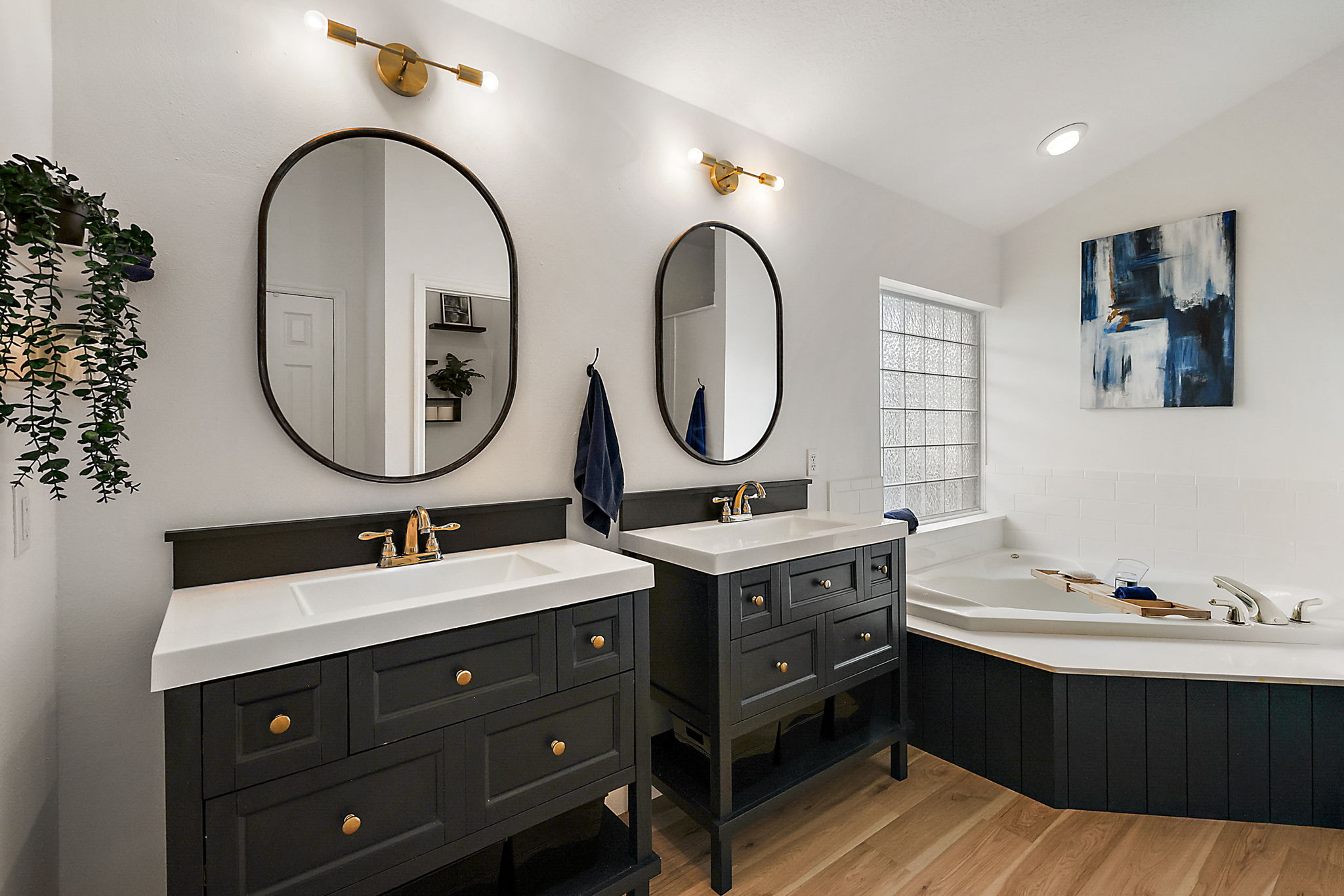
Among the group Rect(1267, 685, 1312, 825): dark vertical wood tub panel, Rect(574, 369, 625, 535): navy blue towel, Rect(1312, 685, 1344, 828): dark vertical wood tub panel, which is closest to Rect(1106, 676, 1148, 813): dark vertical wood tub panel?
Answer: Rect(1267, 685, 1312, 825): dark vertical wood tub panel

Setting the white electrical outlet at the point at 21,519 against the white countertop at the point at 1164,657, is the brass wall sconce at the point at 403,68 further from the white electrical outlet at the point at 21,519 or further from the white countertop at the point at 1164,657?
the white countertop at the point at 1164,657

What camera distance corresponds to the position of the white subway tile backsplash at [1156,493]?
10.0 feet

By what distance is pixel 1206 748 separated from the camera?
2.04m

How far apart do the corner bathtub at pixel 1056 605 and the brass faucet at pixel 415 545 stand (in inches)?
72.9

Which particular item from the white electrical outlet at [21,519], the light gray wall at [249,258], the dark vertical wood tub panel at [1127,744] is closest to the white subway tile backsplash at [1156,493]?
the dark vertical wood tub panel at [1127,744]

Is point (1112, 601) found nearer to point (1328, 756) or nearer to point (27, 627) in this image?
point (1328, 756)

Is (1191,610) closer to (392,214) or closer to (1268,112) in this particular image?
(1268,112)

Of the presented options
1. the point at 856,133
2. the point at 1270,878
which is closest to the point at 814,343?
the point at 856,133

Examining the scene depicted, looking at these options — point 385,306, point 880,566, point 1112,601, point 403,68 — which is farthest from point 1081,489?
point 403,68

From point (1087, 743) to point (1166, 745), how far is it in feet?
0.74

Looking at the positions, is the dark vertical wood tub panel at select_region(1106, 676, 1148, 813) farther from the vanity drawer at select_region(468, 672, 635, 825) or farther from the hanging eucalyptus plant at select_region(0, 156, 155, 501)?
the hanging eucalyptus plant at select_region(0, 156, 155, 501)

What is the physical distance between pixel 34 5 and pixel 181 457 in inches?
34.6

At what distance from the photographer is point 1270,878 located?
1.79 meters

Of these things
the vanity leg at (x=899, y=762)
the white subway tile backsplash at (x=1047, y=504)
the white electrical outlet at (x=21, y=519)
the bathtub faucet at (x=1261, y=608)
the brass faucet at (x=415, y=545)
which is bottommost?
the vanity leg at (x=899, y=762)
